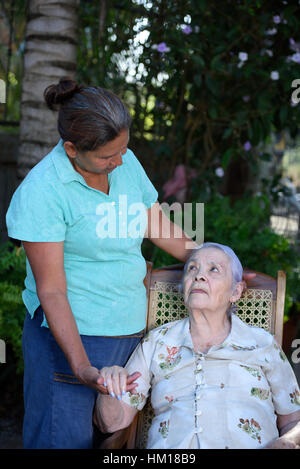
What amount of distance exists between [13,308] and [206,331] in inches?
52.8

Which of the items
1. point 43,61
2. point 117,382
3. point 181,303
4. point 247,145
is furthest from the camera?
point 247,145

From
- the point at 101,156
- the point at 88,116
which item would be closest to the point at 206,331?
the point at 101,156

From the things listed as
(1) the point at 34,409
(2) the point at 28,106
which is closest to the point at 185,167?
(2) the point at 28,106

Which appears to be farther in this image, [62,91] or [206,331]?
[206,331]

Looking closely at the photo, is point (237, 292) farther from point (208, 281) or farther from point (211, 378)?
point (211, 378)

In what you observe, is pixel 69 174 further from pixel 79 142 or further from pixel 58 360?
pixel 58 360

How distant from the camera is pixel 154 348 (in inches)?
87.0

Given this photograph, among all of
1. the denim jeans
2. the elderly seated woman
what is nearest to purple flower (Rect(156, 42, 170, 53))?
the elderly seated woman

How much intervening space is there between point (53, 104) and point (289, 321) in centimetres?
304

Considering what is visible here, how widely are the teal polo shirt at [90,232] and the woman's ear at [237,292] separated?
353mm

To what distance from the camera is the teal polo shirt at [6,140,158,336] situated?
6.11 feet

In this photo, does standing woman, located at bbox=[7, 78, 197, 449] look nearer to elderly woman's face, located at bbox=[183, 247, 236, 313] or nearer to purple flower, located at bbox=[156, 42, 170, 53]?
elderly woman's face, located at bbox=[183, 247, 236, 313]

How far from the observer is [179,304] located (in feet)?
7.95

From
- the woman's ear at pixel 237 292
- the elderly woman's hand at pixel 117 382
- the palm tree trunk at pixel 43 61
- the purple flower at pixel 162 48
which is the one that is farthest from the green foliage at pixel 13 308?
the purple flower at pixel 162 48
